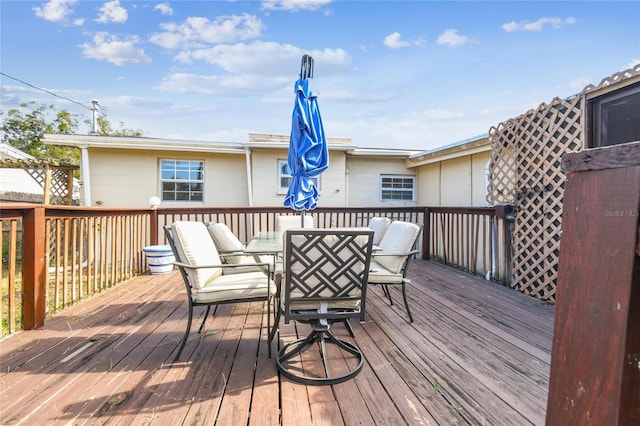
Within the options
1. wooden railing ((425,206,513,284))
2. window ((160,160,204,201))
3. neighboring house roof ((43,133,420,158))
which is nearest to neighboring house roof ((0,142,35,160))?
neighboring house roof ((43,133,420,158))

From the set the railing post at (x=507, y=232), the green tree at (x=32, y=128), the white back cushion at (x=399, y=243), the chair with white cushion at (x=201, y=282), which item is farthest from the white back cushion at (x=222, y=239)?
the green tree at (x=32, y=128)

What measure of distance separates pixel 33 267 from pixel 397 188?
23.8 ft

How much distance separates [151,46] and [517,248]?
11387 millimetres

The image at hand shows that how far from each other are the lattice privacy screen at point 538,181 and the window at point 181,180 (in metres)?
6.27

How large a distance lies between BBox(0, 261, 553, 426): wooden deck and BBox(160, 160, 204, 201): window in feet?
13.6

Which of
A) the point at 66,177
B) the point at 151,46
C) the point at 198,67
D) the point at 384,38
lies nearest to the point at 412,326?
the point at 384,38

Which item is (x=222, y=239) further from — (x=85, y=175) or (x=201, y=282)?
(x=85, y=175)

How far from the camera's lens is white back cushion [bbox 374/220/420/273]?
9.92 feet

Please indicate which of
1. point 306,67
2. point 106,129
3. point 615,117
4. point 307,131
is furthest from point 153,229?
point 106,129

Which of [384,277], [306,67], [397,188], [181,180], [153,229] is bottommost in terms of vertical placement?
[384,277]

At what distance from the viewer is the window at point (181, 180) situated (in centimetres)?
723

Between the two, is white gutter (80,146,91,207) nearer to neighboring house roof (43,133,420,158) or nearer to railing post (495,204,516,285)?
neighboring house roof (43,133,420,158)

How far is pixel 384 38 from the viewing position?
7156 mm

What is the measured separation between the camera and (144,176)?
710 centimetres
